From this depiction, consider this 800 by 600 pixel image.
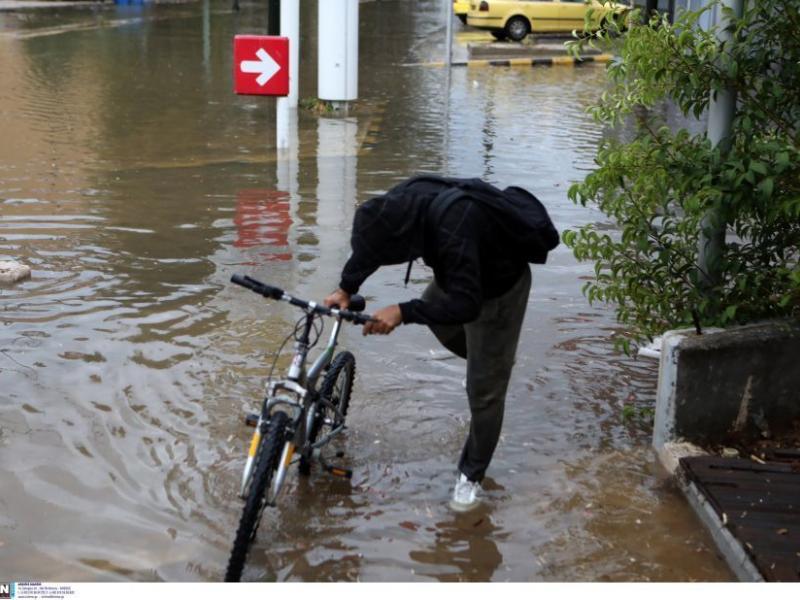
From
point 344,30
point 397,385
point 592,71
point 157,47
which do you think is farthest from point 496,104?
point 397,385

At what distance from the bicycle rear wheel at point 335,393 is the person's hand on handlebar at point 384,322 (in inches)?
24.3

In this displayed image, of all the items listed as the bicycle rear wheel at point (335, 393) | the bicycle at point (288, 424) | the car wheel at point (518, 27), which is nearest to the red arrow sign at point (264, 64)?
the bicycle rear wheel at point (335, 393)

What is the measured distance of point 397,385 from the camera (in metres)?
6.38

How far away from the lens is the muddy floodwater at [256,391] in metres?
4.61

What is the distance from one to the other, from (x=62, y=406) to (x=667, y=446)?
9.99 feet

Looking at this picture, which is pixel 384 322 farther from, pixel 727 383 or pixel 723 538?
pixel 727 383

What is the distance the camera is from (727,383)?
17.5 ft

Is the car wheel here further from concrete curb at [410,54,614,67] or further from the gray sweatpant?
the gray sweatpant

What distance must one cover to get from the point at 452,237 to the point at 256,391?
218cm

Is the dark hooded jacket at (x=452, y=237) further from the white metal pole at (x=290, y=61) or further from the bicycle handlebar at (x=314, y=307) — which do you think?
the white metal pole at (x=290, y=61)

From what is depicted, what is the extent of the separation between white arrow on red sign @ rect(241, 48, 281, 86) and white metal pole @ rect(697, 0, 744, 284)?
6.32 metres

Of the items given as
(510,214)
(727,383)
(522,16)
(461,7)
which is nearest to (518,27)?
(522,16)

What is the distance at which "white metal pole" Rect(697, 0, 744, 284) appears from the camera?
5.37 metres
